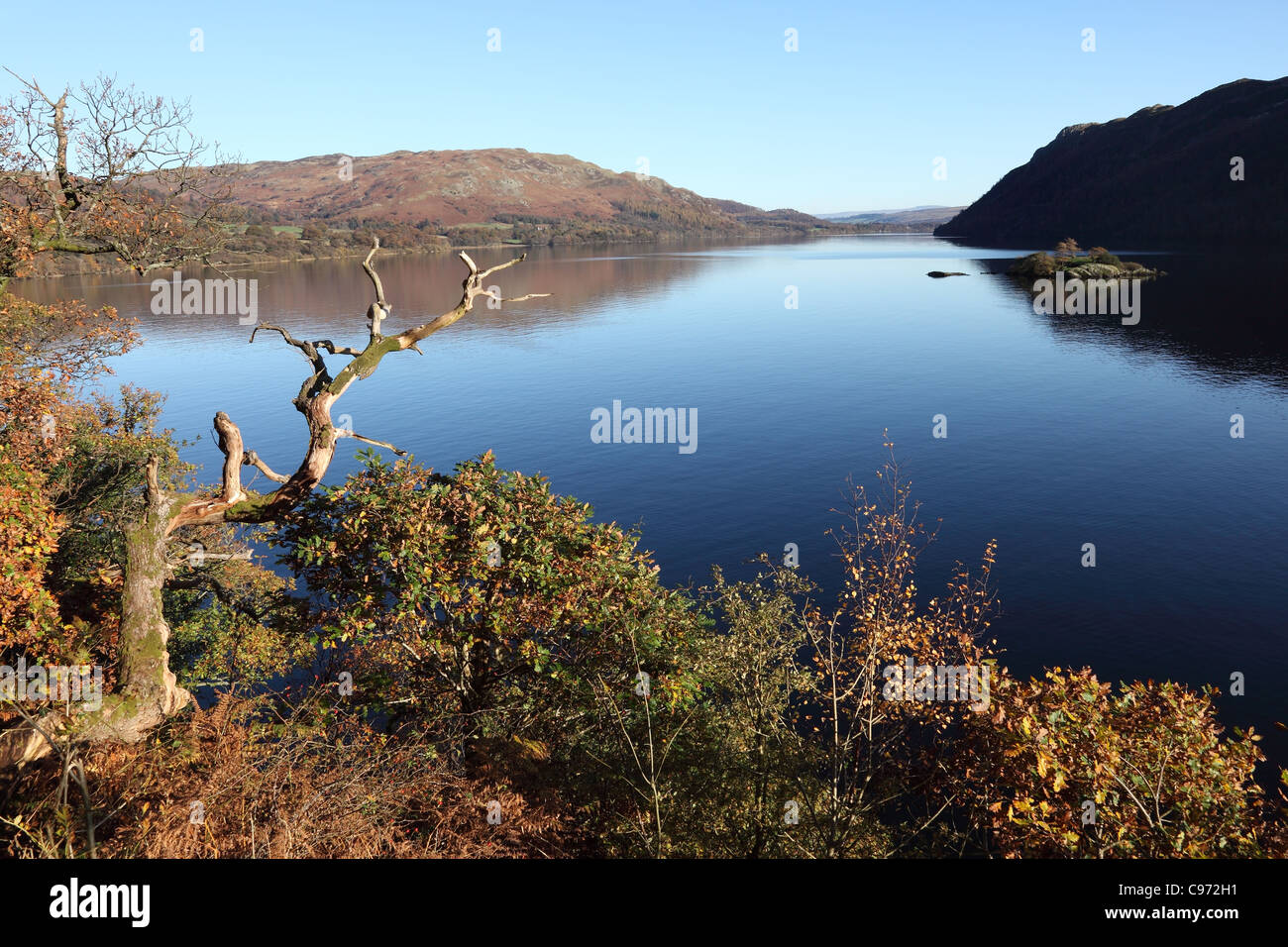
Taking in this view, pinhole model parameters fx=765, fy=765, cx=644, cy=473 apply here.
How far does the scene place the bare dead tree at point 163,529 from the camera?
57.2 feet

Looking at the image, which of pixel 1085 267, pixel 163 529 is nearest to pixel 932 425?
pixel 163 529

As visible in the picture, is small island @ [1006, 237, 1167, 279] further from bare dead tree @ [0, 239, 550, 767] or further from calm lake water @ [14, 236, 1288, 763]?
bare dead tree @ [0, 239, 550, 767]

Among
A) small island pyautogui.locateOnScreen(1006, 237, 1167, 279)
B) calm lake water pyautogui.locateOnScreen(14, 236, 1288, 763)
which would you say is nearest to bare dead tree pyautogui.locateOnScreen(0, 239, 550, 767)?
calm lake water pyautogui.locateOnScreen(14, 236, 1288, 763)

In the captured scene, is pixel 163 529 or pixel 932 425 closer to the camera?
pixel 163 529

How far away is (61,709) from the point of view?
17.2 meters

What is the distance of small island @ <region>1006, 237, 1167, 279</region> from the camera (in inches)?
6781

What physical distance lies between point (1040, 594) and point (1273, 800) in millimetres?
16961

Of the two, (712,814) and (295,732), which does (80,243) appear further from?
(712,814)

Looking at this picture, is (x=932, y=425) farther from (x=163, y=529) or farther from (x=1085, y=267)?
(x=1085, y=267)

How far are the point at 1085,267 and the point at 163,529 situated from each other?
7750 inches

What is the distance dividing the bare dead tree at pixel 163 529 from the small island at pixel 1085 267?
18831 centimetres

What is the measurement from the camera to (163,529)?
62.9 ft

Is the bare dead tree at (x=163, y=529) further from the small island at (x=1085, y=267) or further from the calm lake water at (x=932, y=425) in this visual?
the small island at (x=1085, y=267)

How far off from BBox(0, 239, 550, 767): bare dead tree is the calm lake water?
29814mm
